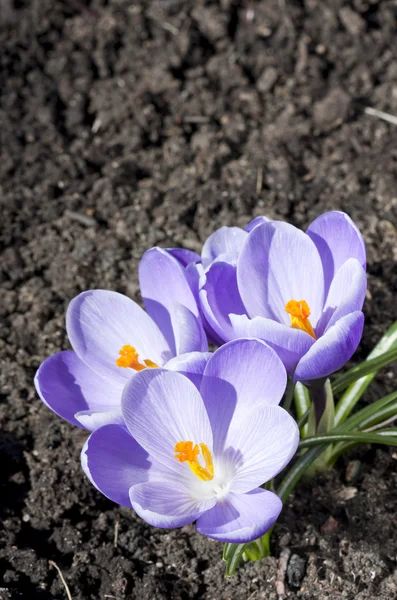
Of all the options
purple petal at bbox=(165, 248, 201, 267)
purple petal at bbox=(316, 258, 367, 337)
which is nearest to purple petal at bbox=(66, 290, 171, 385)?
purple petal at bbox=(165, 248, 201, 267)

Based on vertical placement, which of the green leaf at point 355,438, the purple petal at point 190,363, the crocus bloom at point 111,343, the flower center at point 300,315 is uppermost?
the purple petal at point 190,363

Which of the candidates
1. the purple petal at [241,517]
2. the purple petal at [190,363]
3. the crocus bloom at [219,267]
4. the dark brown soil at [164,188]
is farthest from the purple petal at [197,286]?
the dark brown soil at [164,188]

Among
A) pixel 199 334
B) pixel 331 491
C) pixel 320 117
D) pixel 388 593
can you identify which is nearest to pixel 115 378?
pixel 199 334

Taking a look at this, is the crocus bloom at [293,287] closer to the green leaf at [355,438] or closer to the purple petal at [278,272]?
the purple petal at [278,272]

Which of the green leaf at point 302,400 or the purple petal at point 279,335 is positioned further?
the green leaf at point 302,400

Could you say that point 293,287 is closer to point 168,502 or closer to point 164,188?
point 168,502

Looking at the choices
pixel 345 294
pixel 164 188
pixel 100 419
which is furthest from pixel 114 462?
pixel 164 188
